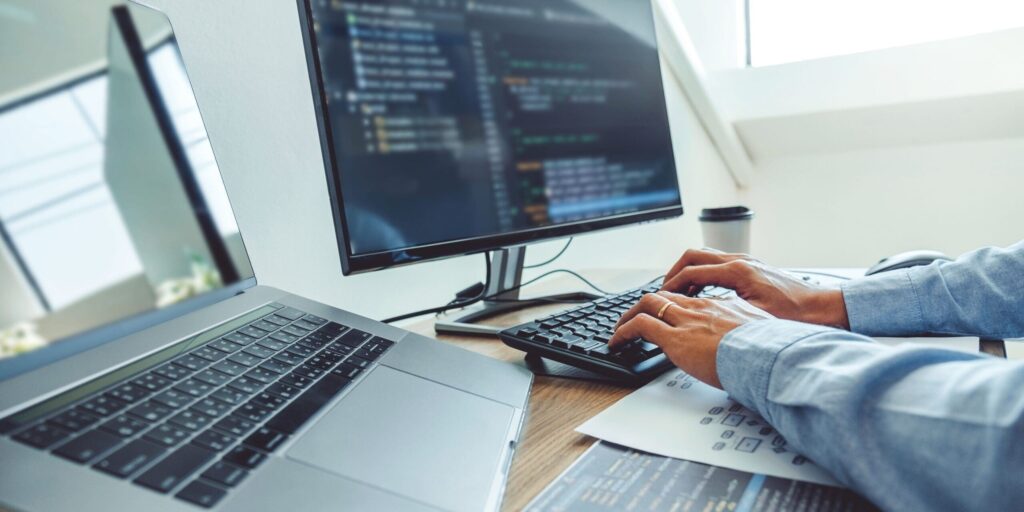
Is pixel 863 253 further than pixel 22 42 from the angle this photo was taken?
Yes

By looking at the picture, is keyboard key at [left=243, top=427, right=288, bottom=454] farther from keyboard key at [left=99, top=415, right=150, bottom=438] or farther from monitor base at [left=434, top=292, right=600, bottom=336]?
monitor base at [left=434, top=292, right=600, bottom=336]

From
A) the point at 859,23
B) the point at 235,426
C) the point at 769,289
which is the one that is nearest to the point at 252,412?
the point at 235,426

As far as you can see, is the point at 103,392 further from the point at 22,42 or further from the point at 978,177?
the point at 978,177

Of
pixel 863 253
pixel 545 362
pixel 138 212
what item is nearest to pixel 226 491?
pixel 138 212

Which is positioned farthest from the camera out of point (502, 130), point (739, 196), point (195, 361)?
point (739, 196)

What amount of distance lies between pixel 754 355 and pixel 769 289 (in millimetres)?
Answer: 293

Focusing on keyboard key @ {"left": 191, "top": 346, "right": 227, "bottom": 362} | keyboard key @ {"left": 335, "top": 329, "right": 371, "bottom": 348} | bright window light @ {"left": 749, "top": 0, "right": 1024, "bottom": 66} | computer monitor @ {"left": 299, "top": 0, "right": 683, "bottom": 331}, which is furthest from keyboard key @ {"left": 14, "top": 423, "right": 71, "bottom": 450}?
bright window light @ {"left": 749, "top": 0, "right": 1024, "bottom": 66}

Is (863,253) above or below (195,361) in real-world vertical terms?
below

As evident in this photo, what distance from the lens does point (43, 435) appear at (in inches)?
10.7

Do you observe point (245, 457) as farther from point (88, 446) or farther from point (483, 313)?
point (483, 313)

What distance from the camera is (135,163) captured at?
0.38 m

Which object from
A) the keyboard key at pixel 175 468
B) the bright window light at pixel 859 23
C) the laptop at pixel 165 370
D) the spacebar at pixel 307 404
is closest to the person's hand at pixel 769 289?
the laptop at pixel 165 370

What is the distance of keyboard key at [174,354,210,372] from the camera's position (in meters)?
0.36

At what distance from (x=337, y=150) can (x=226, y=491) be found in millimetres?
377
